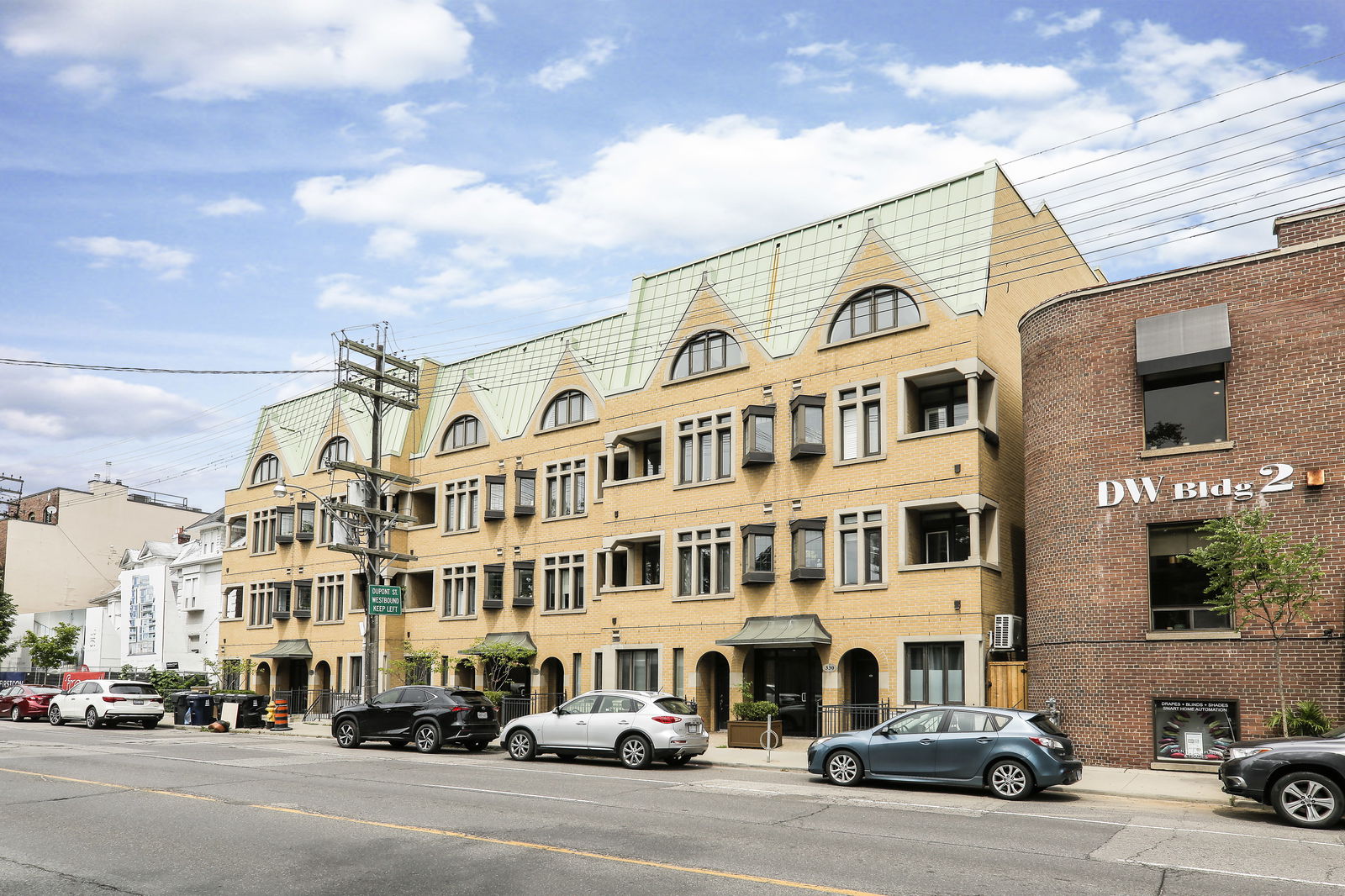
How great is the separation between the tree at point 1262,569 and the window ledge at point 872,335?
9949 millimetres

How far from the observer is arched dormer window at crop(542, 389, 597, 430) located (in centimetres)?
3712

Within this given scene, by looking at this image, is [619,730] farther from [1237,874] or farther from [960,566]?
[1237,874]

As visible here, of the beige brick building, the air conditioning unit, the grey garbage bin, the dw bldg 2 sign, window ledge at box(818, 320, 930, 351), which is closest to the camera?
the dw bldg 2 sign

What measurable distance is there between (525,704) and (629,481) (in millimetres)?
7527

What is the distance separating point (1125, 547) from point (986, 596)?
4.19 meters

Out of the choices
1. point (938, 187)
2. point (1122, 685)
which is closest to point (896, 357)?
point (938, 187)

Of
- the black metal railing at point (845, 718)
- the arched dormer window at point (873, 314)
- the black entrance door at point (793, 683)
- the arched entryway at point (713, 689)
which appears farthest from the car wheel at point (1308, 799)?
the arched entryway at point (713, 689)

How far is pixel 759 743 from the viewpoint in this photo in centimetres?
2711

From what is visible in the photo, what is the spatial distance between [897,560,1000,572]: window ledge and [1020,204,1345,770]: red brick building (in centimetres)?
169

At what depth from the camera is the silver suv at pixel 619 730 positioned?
21422mm

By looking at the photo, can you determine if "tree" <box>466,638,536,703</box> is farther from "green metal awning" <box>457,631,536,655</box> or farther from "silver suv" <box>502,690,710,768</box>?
"silver suv" <box>502,690,710,768</box>

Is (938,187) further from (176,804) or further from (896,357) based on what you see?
(176,804)

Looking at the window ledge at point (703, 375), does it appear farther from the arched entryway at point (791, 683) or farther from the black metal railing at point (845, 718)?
the black metal railing at point (845, 718)

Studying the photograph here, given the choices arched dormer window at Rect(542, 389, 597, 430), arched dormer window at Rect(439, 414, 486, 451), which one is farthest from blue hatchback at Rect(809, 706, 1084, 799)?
arched dormer window at Rect(439, 414, 486, 451)
